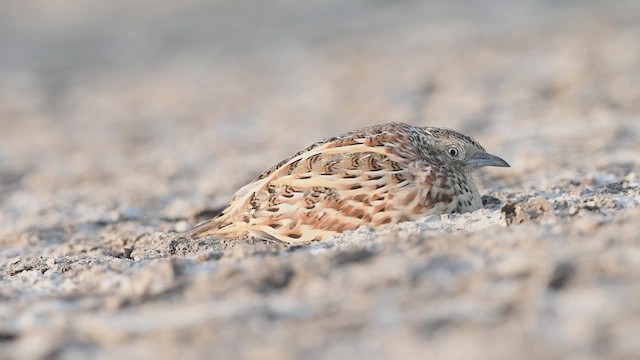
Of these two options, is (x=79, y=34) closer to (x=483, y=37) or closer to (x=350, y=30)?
(x=350, y=30)

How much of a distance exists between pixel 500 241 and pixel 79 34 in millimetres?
19282

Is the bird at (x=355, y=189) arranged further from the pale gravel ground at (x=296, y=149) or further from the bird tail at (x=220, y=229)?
the pale gravel ground at (x=296, y=149)

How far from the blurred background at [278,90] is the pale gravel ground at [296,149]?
0.06 metres

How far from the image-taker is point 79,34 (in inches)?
877

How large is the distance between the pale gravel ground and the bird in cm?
17

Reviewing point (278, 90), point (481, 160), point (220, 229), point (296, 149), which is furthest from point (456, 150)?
point (278, 90)

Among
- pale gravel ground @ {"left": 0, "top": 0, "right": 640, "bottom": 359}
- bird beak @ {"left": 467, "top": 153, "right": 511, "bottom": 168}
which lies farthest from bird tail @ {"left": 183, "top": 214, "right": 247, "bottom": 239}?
bird beak @ {"left": 467, "top": 153, "right": 511, "bottom": 168}

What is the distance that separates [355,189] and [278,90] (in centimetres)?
923

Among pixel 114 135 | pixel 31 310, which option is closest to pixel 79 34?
pixel 114 135

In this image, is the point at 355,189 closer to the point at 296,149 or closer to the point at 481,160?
the point at 481,160

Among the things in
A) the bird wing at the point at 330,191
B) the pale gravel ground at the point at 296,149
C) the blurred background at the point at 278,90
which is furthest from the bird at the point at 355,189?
the blurred background at the point at 278,90

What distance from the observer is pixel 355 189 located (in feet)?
17.9

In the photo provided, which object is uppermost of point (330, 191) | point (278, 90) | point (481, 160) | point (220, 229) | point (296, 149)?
point (278, 90)

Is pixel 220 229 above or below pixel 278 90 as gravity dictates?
below
